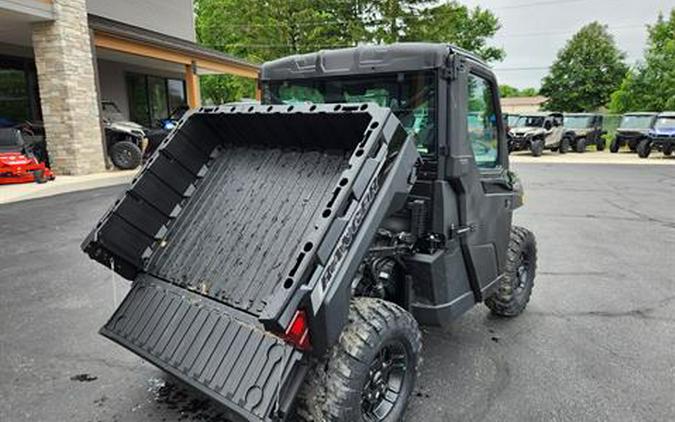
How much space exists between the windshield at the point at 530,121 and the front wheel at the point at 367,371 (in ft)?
73.2

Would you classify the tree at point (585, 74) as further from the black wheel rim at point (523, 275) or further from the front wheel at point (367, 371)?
the front wheel at point (367, 371)

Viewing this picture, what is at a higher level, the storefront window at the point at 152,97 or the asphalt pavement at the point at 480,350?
the storefront window at the point at 152,97

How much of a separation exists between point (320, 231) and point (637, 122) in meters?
25.6

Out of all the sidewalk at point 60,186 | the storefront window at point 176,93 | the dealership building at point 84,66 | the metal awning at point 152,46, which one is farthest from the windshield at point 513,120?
the sidewalk at point 60,186

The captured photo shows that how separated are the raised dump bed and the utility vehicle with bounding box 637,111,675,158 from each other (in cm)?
2270

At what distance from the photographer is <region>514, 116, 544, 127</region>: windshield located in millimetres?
22484

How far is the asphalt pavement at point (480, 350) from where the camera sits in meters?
2.86

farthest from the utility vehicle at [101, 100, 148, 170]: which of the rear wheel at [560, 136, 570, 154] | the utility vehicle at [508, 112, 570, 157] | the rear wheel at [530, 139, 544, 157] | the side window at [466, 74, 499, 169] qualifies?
the rear wheel at [560, 136, 570, 154]

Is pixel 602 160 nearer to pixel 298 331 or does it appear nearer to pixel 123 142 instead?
pixel 123 142

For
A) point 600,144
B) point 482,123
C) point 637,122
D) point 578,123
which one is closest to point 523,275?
point 482,123

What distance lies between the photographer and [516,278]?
4.17 meters

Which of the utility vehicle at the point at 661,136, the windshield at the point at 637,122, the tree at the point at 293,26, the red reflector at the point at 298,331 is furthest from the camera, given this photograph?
the tree at the point at 293,26

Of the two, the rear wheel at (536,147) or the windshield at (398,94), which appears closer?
the windshield at (398,94)

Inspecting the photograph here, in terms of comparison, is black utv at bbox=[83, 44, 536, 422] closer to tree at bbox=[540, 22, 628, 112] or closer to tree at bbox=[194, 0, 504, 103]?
tree at bbox=[194, 0, 504, 103]
